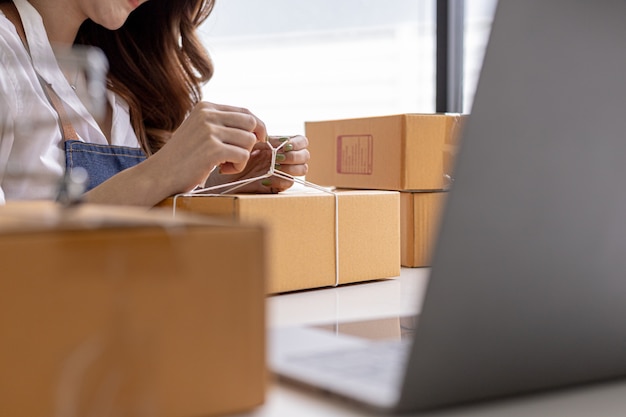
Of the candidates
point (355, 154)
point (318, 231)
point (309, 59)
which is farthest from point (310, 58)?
point (318, 231)

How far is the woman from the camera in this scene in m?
0.95

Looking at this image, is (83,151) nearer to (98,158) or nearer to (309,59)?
(98,158)

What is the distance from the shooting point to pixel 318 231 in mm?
865

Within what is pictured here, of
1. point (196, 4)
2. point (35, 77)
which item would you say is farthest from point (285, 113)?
point (35, 77)

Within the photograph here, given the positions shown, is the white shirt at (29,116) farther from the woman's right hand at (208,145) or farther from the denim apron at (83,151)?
the woman's right hand at (208,145)

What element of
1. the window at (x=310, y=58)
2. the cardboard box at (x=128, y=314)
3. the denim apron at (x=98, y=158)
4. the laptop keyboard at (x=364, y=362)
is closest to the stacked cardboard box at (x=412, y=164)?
the denim apron at (x=98, y=158)

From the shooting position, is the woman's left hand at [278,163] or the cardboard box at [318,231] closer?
the cardboard box at [318,231]

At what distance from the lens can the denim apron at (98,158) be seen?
3.94 ft

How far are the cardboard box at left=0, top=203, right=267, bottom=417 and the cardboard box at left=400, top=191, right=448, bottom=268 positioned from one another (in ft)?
2.48

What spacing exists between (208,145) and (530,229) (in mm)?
617

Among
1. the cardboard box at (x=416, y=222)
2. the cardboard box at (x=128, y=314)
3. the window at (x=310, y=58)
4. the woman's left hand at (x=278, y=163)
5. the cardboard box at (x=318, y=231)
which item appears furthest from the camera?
the window at (x=310, y=58)

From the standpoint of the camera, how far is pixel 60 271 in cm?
35

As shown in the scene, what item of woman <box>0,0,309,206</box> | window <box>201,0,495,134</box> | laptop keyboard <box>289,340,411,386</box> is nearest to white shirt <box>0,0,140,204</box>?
woman <box>0,0,309,206</box>

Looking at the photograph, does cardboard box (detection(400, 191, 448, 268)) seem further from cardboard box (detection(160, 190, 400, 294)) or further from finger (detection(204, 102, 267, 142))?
finger (detection(204, 102, 267, 142))
